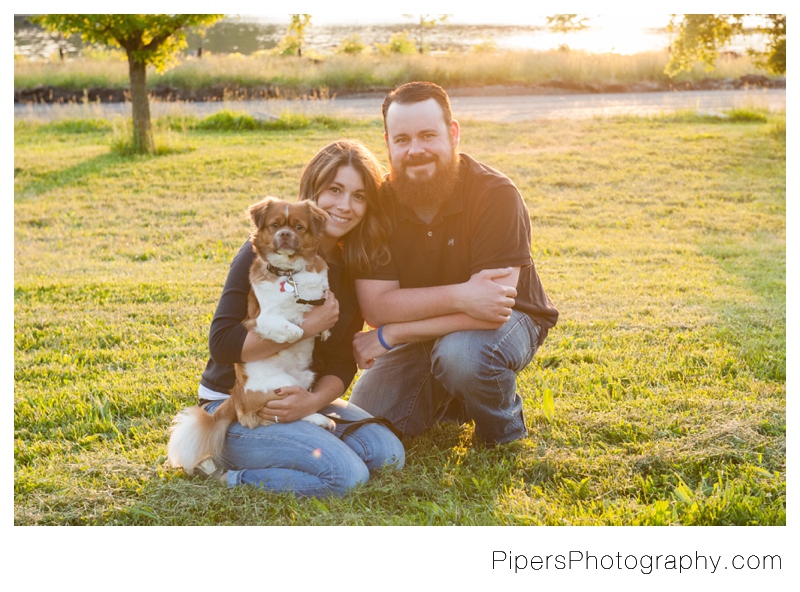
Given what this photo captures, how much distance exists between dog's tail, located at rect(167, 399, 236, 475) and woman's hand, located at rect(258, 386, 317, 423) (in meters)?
0.20

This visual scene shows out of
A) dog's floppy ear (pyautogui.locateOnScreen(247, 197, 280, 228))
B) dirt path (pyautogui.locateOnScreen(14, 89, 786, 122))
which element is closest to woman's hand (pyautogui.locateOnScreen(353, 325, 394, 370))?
dog's floppy ear (pyautogui.locateOnScreen(247, 197, 280, 228))

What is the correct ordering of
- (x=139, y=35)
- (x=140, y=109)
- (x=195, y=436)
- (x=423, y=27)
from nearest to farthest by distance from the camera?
(x=195, y=436) < (x=139, y=35) < (x=140, y=109) < (x=423, y=27)

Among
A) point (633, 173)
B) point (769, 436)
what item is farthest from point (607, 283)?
→ point (633, 173)

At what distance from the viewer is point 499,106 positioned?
Result: 1616cm

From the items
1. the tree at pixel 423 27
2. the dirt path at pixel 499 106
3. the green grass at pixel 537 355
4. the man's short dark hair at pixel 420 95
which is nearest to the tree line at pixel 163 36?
the green grass at pixel 537 355

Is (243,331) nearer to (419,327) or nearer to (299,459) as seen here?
(299,459)

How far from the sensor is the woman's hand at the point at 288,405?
3396 mm

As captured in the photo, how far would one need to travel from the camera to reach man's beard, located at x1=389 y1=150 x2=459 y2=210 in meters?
3.62

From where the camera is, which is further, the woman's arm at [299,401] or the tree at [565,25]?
the tree at [565,25]

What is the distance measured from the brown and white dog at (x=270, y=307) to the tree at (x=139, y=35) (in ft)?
26.8

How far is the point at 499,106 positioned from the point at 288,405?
545 inches

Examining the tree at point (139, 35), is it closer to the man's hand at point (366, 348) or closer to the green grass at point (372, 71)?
the green grass at point (372, 71)

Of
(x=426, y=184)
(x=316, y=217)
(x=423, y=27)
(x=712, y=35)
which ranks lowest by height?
(x=316, y=217)

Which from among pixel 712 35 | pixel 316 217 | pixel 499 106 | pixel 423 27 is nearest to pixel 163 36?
pixel 499 106
